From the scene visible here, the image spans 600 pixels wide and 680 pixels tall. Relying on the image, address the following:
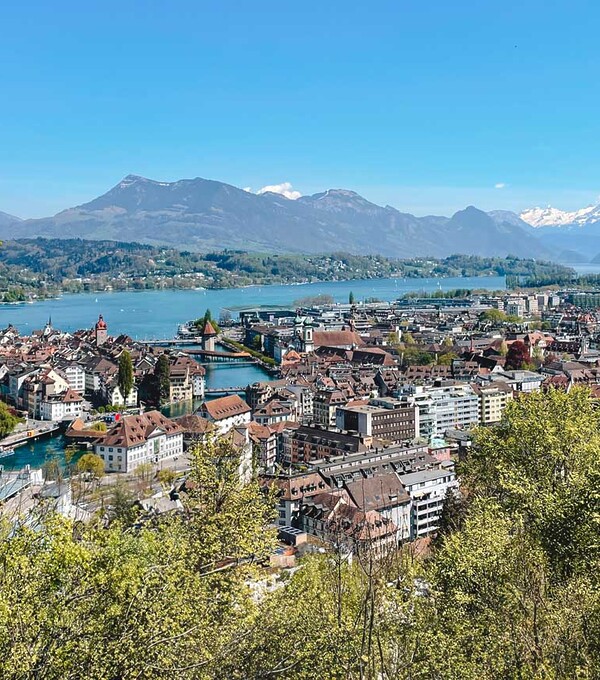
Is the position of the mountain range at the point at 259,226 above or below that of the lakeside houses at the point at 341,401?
above

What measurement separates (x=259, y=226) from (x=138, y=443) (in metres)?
154

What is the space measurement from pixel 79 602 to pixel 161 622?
28cm

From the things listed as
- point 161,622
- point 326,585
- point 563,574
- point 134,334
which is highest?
point 161,622

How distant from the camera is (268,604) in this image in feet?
9.68

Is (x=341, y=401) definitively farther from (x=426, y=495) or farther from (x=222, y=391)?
(x=426, y=495)

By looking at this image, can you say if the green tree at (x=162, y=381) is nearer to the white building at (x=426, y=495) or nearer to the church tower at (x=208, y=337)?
the church tower at (x=208, y=337)

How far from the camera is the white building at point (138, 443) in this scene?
1238 cm

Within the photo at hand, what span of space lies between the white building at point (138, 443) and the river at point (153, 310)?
1209 mm

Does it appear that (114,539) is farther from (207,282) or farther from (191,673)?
(207,282)

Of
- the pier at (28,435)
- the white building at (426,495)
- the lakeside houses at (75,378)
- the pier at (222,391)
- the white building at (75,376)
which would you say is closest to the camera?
the white building at (426,495)

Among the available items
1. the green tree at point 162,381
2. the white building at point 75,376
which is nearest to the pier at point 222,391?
the green tree at point 162,381

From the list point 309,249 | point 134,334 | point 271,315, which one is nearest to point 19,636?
point 134,334

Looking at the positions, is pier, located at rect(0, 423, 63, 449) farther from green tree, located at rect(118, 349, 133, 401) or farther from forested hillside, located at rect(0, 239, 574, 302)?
forested hillside, located at rect(0, 239, 574, 302)

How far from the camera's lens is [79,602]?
241 cm
